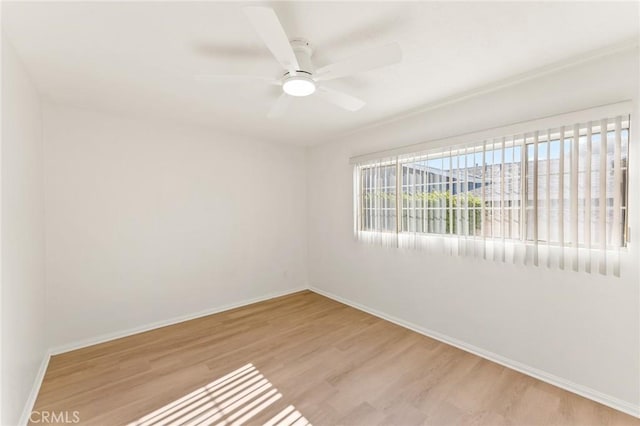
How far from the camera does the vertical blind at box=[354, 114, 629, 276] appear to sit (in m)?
1.82

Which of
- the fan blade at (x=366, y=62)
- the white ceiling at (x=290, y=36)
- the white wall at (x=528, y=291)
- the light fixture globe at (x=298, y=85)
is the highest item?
the white ceiling at (x=290, y=36)

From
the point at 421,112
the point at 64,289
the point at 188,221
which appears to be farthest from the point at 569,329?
the point at 64,289

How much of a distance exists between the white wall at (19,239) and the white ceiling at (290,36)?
10.9 inches

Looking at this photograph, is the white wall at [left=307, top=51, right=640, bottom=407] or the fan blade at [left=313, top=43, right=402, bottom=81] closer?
the fan blade at [left=313, top=43, right=402, bottom=81]

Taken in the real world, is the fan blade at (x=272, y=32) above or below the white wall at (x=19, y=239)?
above

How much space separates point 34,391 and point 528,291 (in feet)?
12.7

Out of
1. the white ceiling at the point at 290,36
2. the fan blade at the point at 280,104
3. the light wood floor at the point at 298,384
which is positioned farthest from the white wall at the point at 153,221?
the fan blade at the point at 280,104

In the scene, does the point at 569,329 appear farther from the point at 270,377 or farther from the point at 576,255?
the point at 270,377

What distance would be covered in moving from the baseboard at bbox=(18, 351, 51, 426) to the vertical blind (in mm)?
3297

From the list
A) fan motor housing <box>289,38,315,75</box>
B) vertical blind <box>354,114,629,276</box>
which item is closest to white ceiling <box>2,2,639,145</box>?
fan motor housing <box>289,38,315,75</box>

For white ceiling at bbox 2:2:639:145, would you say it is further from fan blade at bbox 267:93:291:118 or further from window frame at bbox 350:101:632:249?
window frame at bbox 350:101:632:249

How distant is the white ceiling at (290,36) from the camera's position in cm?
143

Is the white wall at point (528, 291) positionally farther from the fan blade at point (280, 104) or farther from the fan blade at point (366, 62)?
the fan blade at point (280, 104)

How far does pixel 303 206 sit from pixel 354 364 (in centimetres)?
268
